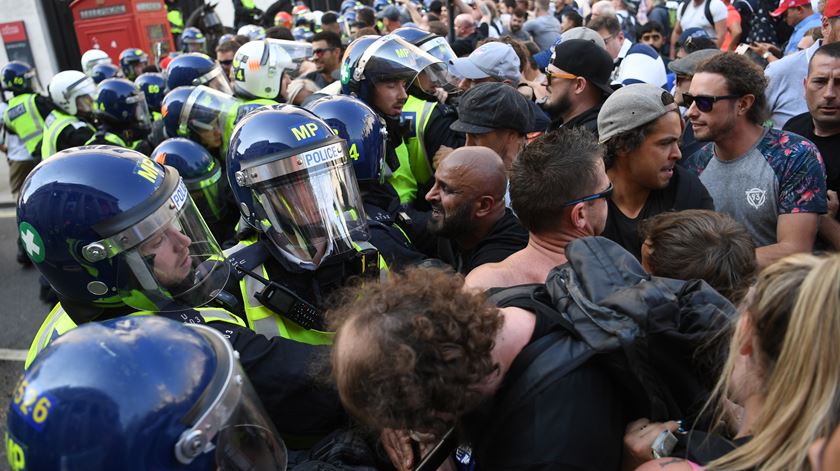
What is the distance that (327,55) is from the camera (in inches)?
288

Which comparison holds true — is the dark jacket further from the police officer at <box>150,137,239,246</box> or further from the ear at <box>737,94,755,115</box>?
the police officer at <box>150,137,239,246</box>

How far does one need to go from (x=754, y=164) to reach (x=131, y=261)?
2.46 m

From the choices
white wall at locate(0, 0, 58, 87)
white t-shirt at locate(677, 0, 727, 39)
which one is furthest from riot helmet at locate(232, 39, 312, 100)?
white wall at locate(0, 0, 58, 87)

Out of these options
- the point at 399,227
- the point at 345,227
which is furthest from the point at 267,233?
the point at 399,227

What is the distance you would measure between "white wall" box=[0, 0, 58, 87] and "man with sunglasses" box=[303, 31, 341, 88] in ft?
38.1

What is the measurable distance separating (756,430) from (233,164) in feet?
6.27

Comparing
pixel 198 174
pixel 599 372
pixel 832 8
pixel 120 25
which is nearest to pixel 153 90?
pixel 198 174

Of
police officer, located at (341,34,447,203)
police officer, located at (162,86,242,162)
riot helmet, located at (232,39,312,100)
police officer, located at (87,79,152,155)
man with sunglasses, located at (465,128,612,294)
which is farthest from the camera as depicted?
police officer, located at (87,79,152,155)

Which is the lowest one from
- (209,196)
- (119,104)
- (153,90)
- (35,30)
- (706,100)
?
(35,30)

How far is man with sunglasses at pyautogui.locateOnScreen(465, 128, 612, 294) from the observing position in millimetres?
2084

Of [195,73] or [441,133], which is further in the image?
[195,73]

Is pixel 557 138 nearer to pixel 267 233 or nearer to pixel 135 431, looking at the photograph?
pixel 267 233

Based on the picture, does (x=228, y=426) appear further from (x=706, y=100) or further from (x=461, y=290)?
(x=706, y=100)

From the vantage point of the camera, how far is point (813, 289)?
106 centimetres
